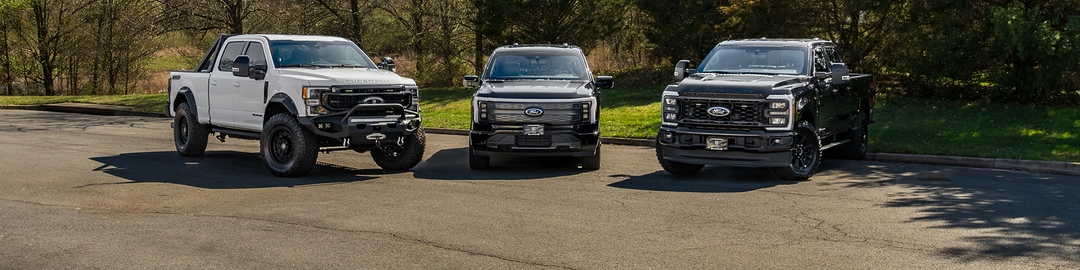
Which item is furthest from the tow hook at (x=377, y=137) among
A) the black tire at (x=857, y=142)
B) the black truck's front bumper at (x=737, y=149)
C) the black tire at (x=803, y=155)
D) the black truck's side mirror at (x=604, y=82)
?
the black tire at (x=857, y=142)

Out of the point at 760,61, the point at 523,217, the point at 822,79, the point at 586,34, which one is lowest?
the point at 523,217

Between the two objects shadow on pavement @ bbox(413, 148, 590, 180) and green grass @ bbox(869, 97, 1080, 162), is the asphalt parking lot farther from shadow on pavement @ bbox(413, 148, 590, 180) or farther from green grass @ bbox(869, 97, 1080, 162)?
green grass @ bbox(869, 97, 1080, 162)

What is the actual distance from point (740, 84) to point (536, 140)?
9.18 ft

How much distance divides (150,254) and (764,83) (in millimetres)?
7909

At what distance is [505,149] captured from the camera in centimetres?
1400

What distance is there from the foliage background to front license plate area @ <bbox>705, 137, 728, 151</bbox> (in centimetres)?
1168

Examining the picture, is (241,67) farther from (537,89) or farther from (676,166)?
(676,166)

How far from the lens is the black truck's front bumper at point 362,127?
1327cm

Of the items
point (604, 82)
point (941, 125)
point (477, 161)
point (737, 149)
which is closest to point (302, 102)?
point (477, 161)

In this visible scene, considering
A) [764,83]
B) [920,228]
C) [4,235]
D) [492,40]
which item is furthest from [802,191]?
[492,40]

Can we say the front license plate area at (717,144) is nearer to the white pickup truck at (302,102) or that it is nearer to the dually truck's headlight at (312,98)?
the white pickup truck at (302,102)

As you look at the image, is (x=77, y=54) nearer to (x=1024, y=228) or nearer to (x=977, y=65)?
(x=977, y=65)

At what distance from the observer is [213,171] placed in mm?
14180

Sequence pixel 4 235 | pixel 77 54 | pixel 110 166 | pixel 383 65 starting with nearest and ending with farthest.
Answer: pixel 4 235, pixel 110 166, pixel 383 65, pixel 77 54
